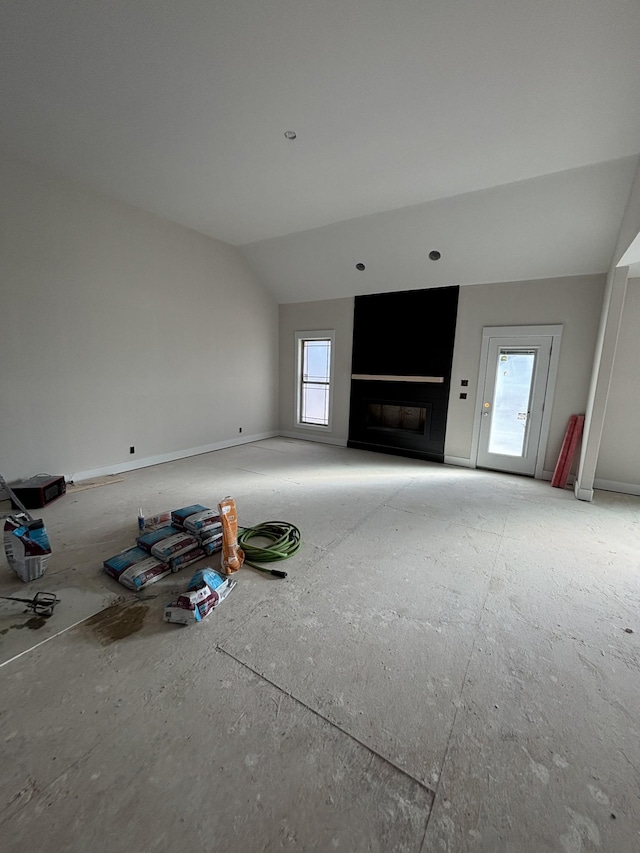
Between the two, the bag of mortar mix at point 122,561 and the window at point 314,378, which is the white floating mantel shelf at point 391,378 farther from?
the bag of mortar mix at point 122,561

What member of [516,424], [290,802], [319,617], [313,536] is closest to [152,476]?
[313,536]

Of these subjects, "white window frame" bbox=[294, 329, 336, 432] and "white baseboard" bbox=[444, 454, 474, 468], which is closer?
"white baseboard" bbox=[444, 454, 474, 468]

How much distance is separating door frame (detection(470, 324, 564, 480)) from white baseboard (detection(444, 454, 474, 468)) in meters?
0.15

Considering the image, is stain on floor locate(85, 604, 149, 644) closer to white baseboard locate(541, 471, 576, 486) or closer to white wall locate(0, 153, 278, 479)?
white wall locate(0, 153, 278, 479)

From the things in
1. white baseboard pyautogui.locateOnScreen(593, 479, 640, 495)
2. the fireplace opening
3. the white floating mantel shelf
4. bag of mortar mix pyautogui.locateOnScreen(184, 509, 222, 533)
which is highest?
the white floating mantel shelf

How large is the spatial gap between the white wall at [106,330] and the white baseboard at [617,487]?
538 centimetres

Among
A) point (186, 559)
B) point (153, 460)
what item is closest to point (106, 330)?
point (153, 460)

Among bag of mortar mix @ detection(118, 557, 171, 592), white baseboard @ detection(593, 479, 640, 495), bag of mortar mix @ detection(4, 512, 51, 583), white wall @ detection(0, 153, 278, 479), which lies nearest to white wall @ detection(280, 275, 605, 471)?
white baseboard @ detection(593, 479, 640, 495)

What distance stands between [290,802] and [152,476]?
12.6 feet

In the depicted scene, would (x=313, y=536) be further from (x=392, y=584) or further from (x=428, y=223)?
(x=428, y=223)

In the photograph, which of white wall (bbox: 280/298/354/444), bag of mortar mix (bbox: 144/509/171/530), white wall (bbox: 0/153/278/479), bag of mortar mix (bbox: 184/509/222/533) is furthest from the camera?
white wall (bbox: 280/298/354/444)

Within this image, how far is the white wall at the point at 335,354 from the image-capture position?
603 cm

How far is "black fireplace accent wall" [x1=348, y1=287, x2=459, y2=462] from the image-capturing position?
517 centimetres

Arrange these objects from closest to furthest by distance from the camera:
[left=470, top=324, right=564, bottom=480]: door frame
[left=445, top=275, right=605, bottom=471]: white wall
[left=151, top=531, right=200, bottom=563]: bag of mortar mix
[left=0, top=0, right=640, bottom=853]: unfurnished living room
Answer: [left=0, top=0, right=640, bottom=853]: unfurnished living room → [left=151, top=531, right=200, bottom=563]: bag of mortar mix → [left=445, top=275, right=605, bottom=471]: white wall → [left=470, top=324, right=564, bottom=480]: door frame
